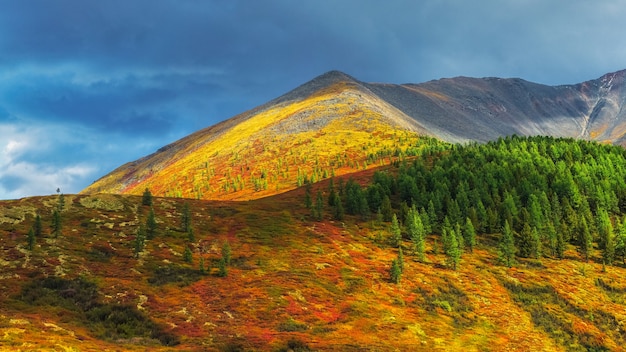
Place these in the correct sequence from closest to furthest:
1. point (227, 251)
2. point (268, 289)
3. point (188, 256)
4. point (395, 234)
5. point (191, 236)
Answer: point (268, 289) → point (188, 256) → point (227, 251) → point (191, 236) → point (395, 234)

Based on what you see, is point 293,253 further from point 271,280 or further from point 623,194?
point 623,194

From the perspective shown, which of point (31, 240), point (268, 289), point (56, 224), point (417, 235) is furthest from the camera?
point (417, 235)

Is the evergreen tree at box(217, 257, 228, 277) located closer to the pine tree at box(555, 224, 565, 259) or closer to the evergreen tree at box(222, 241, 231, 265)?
the evergreen tree at box(222, 241, 231, 265)

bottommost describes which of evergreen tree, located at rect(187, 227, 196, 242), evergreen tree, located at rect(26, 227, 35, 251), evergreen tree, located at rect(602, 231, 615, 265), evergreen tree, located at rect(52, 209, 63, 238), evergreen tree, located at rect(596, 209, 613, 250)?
evergreen tree, located at rect(602, 231, 615, 265)

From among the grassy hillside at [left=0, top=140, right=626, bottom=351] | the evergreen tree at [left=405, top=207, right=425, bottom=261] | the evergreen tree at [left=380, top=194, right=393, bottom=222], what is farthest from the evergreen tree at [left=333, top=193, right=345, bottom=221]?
the evergreen tree at [left=405, top=207, right=425, bottom=261]

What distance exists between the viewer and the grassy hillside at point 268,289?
175 feet

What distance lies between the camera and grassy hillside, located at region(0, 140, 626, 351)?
53.3 metres

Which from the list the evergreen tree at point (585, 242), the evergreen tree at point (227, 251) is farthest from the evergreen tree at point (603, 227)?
the evergreen tree at point (227, 251)

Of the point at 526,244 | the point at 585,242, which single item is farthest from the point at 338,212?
the point at 585,242

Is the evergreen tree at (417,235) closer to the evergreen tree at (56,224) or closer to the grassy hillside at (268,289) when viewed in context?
the grassy hillside at (268,289)

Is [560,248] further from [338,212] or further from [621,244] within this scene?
[338,212]

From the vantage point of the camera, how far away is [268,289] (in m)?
70.8

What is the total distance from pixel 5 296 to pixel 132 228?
40.0 metres

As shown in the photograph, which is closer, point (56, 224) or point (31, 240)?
point (31, 240)
